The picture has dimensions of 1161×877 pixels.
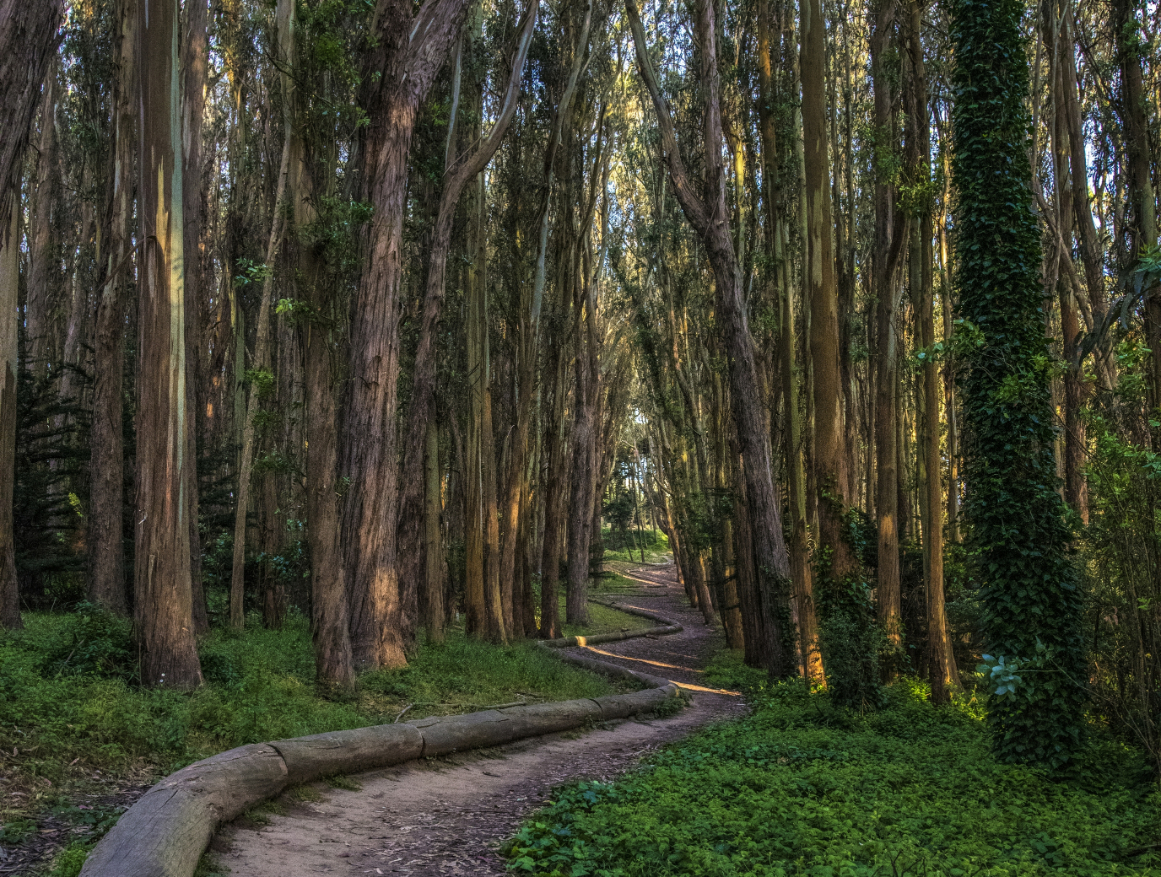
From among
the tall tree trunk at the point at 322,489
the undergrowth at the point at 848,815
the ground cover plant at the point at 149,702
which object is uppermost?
the tall tree trunk at the point at 322,489

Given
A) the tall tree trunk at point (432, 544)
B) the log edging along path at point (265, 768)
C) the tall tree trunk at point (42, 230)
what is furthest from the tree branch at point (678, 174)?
the tall tree trunk at point (42, 230)

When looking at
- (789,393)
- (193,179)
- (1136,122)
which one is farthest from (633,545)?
(1136,122)

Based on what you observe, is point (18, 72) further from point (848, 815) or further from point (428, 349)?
point (848, 815)

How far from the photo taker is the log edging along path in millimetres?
3811

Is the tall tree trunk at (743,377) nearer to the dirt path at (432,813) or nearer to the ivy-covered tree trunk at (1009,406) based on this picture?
the dirt path at (432,813)

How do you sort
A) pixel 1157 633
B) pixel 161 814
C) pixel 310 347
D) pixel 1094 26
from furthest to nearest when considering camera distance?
pixel 1094 26, pixel 310 347, pixel 1157 633, pixel 161 814

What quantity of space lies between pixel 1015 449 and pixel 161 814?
8.25 metres

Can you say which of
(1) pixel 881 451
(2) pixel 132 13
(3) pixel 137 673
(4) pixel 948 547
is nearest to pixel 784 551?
(1) pixel 881 451

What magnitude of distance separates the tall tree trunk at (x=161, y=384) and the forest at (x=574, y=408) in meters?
0.04

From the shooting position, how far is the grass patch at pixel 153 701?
5285 mm

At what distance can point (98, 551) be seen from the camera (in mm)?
12453

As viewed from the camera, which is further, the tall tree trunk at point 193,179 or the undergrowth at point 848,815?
the tall tree trunk at point 193,179

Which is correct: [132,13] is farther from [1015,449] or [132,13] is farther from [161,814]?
[1015,449]

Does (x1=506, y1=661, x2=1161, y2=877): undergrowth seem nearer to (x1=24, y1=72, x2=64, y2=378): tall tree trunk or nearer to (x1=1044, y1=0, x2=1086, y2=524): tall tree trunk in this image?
(x1=1044, y1=0, x2=1086, y2=524): tall tree trunk
